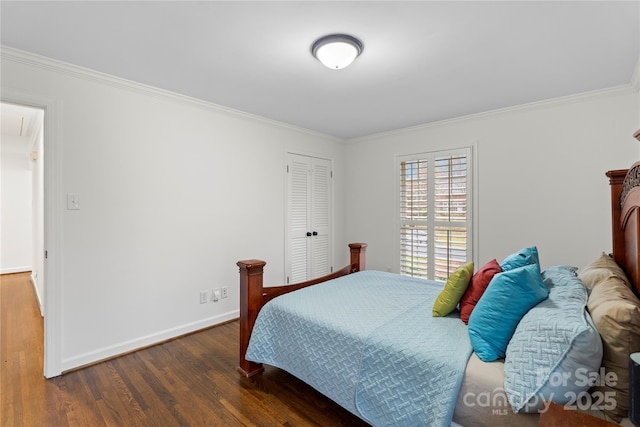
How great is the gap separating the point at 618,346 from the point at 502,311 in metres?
0.40

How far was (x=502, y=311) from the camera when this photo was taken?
4.68 feet

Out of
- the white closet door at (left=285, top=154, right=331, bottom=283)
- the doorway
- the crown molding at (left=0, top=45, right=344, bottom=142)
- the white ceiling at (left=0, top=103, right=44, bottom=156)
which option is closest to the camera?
the crown molding at (left=0, top=45, right=344, bottom=142)

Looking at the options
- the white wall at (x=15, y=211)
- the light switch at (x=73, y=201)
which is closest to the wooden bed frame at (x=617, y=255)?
the light switch at (x=73, y=201)

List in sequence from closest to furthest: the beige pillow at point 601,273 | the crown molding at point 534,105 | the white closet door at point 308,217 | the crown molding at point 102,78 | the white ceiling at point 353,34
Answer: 1. the beige pillow at point 601,273
2. the white ceiling at point 353,34
3. the crown molding at point 102,78
4. the crown molding at point 534,105
5. the white closet door at point 308,217

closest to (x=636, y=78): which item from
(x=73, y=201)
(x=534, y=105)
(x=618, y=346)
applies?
(x=534, y=105)

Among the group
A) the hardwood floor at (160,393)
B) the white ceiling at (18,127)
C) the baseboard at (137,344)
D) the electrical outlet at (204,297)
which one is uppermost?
the white ceiling at (18,127)

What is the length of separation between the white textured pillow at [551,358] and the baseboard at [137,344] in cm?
282

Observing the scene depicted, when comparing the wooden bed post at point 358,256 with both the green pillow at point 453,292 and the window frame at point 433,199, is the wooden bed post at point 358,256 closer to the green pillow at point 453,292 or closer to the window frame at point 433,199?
the window frame at point 433,199

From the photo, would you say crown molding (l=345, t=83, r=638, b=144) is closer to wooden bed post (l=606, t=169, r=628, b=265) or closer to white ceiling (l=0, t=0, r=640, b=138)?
white ceiling (l=0, t=0, r=640, b=138)

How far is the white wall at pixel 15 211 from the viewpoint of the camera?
555 centimetres

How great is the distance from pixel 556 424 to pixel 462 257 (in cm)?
299

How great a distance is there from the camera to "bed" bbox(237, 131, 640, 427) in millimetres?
1118

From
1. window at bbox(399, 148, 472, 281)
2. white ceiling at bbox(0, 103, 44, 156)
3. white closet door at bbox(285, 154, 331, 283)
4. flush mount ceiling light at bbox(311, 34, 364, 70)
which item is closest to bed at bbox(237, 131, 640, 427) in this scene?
flush mount ceiling light at bbox(311, 34, 364, 70)

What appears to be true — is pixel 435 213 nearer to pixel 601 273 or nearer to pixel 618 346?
pixel 601 273
